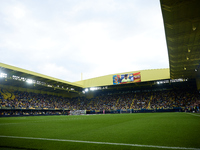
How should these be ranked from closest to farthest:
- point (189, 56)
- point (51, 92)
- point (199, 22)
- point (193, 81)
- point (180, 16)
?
point (180, 16) < point (199, 22) < point (189, 56) < point (193, 81) < point (51, 92)

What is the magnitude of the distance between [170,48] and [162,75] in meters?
25.8

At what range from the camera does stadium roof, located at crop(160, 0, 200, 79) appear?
11.4 meters

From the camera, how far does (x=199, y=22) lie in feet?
44.8

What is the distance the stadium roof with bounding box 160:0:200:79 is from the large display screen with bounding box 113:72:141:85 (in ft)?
71.5

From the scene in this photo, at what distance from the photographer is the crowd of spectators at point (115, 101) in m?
38.9

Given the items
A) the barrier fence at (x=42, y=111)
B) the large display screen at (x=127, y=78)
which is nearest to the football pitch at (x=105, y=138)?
the barrier fence at (x=42, y=111)

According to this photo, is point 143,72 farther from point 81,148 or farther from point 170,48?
point 81,148

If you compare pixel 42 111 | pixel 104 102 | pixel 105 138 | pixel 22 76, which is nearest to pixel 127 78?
pixel 104 102

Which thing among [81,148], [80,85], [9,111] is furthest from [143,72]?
[81,148]

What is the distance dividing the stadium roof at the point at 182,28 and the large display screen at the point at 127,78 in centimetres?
2180

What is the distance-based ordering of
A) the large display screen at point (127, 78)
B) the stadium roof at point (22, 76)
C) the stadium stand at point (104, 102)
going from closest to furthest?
the stadium roof at point (22, 76) → the stadium stand at point (104, 102) → the large display screen at point (127, 78)

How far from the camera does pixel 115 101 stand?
53.3 m

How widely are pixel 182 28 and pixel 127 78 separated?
3196cm

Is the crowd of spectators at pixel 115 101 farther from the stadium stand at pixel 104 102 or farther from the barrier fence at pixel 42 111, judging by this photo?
the barrier fence at pixel 42 111
